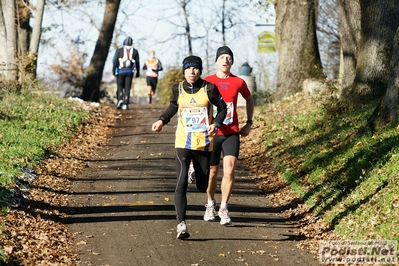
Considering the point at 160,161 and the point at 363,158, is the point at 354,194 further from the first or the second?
the point at 160,161

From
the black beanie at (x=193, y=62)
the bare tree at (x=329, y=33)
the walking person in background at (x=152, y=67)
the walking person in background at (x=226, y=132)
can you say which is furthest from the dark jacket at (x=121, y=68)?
the bare tree at (x=329, y=33)

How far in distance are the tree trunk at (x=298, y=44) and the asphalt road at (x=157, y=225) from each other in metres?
8.13

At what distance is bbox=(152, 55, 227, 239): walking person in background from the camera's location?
9.72m

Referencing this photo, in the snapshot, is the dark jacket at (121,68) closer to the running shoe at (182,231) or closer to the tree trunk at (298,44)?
the tree trunk at (298,44)

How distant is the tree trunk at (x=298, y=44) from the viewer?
2300 cm

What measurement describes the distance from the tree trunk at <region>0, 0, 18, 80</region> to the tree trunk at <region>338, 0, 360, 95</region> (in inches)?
384

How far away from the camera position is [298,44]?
23.0 m

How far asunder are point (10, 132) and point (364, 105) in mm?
7398

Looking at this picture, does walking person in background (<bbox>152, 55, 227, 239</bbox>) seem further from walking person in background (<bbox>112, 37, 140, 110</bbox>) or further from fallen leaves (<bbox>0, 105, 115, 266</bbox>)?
walking person in background (<bbox>112, 37, 140, 110</bbox>)

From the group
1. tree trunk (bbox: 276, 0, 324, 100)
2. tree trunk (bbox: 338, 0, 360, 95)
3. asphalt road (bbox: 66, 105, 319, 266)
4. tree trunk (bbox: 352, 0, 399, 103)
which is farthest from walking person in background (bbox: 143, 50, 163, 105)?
tree trunk (bbox: 352, 0, 399, 103)

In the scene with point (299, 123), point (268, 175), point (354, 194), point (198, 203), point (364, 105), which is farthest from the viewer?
point (299, 123)

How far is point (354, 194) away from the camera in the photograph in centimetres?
1088

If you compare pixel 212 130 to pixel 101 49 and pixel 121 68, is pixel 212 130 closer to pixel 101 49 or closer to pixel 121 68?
pixel 121 68

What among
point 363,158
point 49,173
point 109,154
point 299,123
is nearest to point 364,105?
point 299,123
